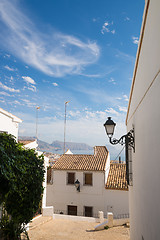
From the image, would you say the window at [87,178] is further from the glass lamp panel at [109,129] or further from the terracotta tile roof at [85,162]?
the glass lamp panel at [109,129]

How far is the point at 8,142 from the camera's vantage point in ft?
17.7

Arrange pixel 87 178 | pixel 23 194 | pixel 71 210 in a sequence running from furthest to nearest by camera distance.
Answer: pixel 87 178
pixel 71 210
pixel 23 194

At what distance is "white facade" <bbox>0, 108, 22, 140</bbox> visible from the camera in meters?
8.99

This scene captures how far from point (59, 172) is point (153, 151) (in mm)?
16874

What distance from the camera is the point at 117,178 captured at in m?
18.5

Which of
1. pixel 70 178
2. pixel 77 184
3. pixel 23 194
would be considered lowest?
pixel 77 184

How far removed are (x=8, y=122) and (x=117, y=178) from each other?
12896mm

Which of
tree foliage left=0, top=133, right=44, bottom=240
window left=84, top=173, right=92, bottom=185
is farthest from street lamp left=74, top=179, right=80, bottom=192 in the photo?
tree foliage left=0, top=133, right=44, bottom=240

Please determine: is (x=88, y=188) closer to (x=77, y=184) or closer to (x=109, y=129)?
(x=77, y=184)

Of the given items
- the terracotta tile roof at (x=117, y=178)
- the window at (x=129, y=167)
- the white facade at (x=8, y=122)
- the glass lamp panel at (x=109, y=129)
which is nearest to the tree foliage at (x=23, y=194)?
the white facade at (x=8, y=122)

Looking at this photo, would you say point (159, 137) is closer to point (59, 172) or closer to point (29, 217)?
point (29, 217)

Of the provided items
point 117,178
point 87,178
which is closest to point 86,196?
point 87,178

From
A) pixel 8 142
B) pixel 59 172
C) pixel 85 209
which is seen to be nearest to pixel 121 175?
pixel 85 209

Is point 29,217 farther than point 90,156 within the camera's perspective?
No
